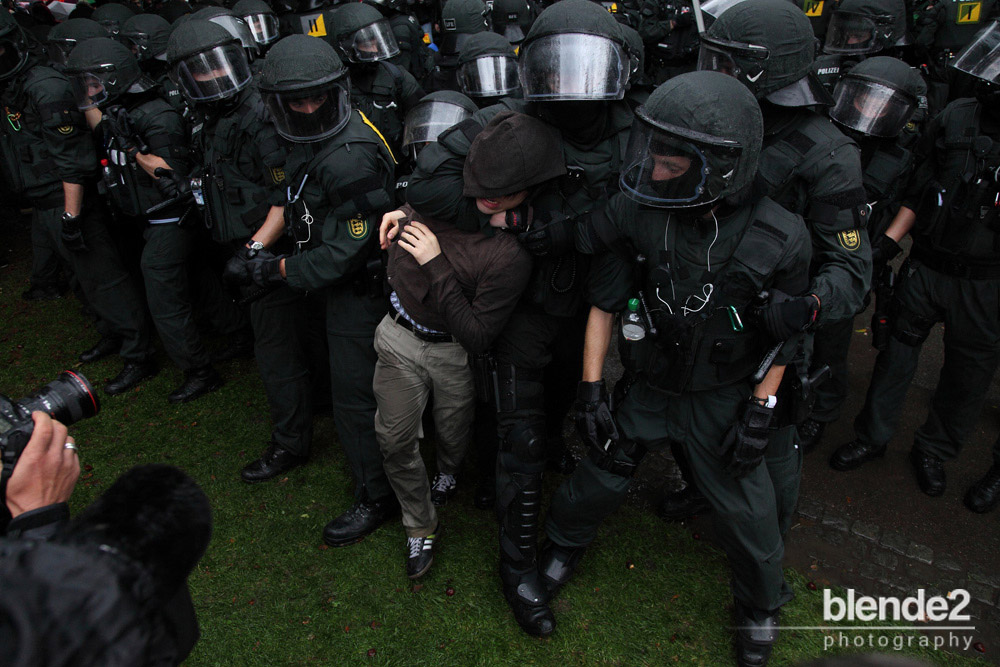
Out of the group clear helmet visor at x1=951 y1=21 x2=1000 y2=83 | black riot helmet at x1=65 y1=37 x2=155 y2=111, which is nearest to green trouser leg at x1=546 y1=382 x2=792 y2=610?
clear helmet visor at x1=951 y1=21 x2=1000 y2=83

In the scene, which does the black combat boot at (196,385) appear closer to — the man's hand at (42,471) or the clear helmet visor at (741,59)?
the man's hand at (42,471)

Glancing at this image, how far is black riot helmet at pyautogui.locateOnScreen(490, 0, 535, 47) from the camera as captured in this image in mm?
8336

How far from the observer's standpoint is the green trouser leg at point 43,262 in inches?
236

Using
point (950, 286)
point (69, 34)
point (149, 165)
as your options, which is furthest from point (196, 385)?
point (950, 286)

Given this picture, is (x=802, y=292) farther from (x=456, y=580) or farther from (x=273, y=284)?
(x=273, y=284)

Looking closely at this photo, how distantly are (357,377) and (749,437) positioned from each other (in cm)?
195

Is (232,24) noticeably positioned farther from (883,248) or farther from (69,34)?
(883,248)

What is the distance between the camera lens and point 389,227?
3.10 m

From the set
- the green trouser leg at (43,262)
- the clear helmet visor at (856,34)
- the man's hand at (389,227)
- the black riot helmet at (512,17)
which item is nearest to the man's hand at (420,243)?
the man's hand at (389,227)

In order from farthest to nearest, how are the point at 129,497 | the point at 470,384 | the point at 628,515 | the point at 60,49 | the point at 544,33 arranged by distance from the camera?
the point at 60,49 → the point at 628,515 → the point at 470,384 → the point at 544,33 → the point at 129,497

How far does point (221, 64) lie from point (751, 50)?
9.39ft

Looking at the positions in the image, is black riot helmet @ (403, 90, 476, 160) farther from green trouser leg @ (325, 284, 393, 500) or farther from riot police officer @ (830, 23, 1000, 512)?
riot police officer @ (830, 23, 1000, 512)

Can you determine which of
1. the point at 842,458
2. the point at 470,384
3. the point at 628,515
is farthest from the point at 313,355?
the point at 842,458

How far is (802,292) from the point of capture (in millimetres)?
2559
